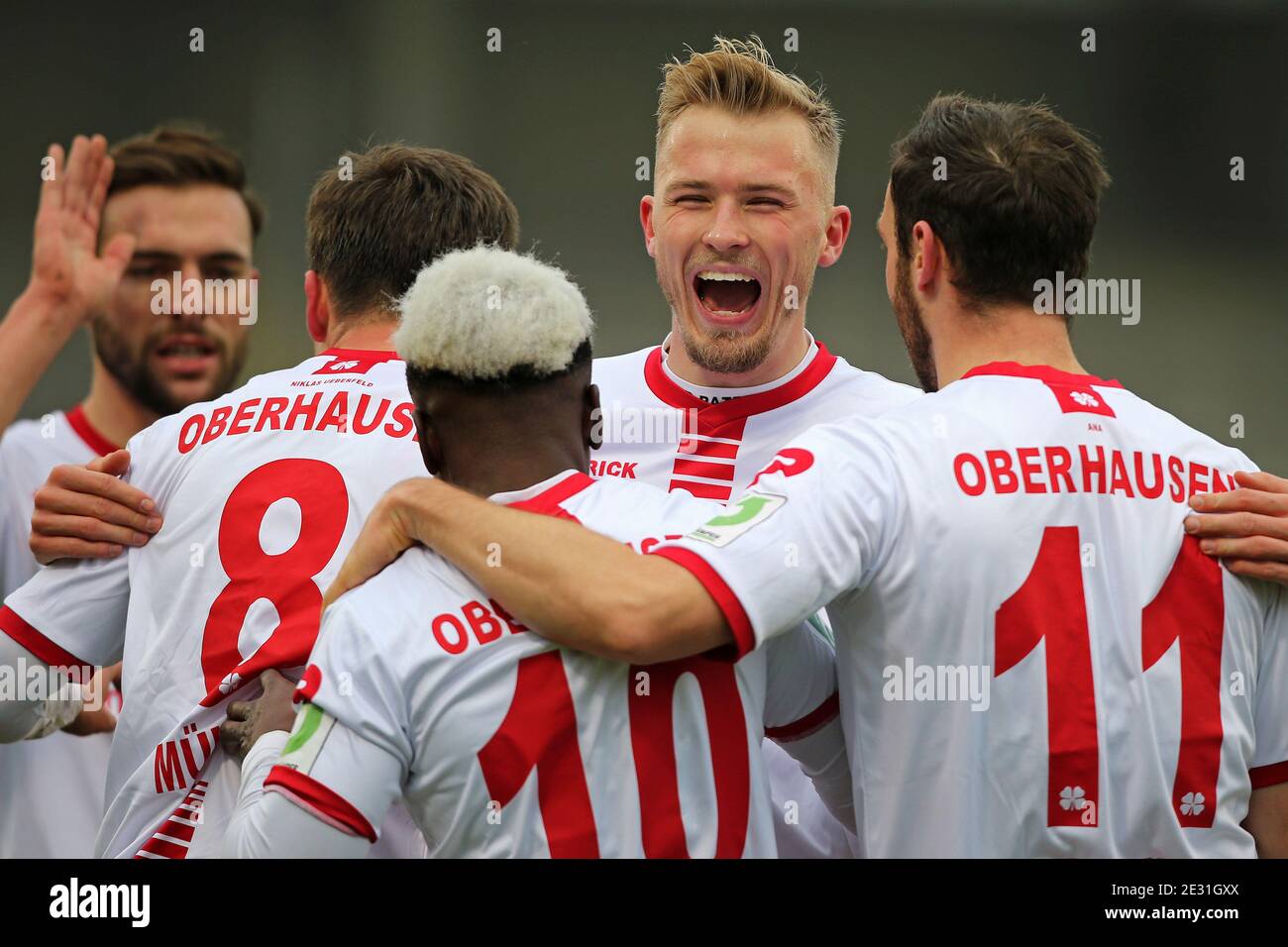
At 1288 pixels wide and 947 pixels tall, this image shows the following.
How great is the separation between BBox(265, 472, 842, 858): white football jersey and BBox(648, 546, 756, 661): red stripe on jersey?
2.2 inches

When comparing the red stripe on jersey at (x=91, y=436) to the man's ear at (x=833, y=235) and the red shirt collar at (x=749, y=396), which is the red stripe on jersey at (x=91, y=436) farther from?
the man's ear at (x=833, y=235)

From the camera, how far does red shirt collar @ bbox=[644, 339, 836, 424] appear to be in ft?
11.4

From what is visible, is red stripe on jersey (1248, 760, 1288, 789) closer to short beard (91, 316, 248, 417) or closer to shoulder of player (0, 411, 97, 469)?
shoulder of player (0, 411, 97, 469)

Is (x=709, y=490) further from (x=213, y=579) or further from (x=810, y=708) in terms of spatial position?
(x=213, y=579)

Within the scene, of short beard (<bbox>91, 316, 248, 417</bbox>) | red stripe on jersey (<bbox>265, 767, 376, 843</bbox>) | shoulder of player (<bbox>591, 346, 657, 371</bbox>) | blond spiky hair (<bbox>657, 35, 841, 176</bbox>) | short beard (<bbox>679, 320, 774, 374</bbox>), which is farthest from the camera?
short beard (<bbox>91, 316, 248, 417</bbox>)

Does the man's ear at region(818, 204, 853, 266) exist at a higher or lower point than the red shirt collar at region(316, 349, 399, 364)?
higher

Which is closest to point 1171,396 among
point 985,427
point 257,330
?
point 257,330

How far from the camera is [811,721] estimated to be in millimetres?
2539

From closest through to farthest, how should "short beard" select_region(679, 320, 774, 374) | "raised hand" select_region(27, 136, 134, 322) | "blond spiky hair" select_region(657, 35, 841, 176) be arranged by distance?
"short beard" select_region(679, 320, 774, 374), "blond spiky hair" select_region(657, 35, 841, 176), "raised hand" select_region(27, 136, 134, 322)

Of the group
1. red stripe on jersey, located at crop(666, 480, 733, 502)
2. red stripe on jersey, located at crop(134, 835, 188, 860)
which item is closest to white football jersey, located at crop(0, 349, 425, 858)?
red stripe on jersey, located at crop(134, 835, 188, 860)

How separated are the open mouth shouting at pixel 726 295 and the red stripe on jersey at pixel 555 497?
140 centimetres

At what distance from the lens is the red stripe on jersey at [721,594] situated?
213cm

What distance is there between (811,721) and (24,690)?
Answer: 158 cm

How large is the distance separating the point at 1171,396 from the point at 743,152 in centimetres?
716
